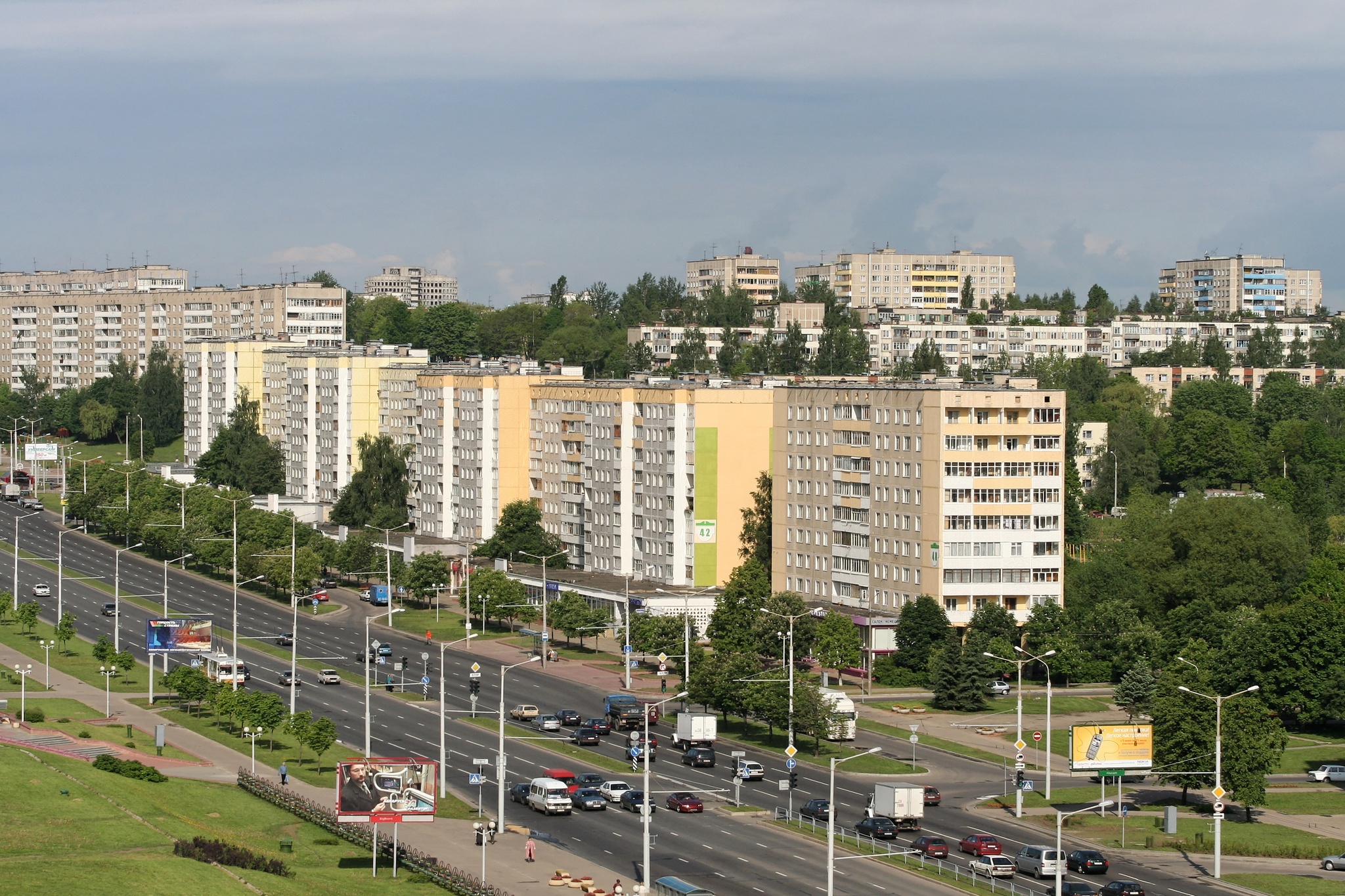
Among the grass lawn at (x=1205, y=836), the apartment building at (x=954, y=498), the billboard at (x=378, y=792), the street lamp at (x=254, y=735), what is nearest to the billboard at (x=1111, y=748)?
the grass lawn at (x=1205, y=836)

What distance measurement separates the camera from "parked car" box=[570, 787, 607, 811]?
97250 millimetres

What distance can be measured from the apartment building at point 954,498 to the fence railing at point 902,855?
165 ft

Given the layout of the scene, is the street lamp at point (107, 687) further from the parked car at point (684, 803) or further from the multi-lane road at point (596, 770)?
the parked car at point (684, 803)

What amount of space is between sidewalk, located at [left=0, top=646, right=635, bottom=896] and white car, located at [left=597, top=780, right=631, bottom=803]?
4.89m

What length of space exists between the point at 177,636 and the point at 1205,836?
76324mm

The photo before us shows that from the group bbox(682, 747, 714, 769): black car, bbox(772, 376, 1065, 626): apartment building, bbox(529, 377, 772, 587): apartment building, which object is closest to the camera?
bbox(682, 747, 714, 769): black car

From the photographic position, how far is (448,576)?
174875 millimetres

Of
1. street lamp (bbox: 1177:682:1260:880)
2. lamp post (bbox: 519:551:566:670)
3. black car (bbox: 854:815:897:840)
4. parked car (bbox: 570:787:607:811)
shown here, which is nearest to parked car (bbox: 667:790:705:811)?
parked car (bbox: 570:787:607:811)

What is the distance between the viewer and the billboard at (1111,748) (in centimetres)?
9944

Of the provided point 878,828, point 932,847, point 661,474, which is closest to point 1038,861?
point 932,847

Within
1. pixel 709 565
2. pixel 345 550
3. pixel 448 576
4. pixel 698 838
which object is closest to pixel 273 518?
pixel 345 550

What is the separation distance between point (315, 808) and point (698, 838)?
20007 millimetres

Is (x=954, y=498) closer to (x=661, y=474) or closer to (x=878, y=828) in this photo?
(x=661, y=474)

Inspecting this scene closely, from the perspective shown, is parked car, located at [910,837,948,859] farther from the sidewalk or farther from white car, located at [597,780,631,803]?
white car, located at [597,780,631,803]
